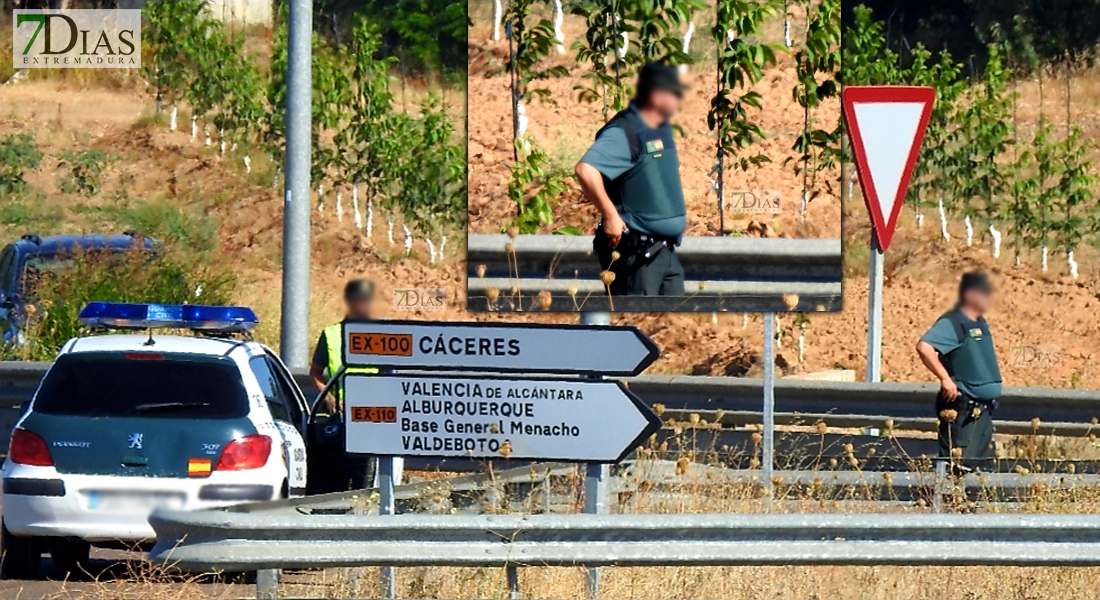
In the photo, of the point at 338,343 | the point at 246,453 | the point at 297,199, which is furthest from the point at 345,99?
the point at 246,453

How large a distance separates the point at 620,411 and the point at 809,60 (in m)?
4.52

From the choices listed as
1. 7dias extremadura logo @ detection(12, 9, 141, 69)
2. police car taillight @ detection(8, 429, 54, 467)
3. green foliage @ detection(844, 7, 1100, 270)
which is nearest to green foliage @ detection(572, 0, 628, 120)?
green foliage @ detection(844, 7, 1100, 270)

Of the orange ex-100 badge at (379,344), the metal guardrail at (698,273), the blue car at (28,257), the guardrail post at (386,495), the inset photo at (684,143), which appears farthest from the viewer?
the blue car at (28,257)

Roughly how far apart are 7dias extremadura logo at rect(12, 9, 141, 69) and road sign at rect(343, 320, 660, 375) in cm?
1767

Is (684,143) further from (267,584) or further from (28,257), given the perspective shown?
(28,257)

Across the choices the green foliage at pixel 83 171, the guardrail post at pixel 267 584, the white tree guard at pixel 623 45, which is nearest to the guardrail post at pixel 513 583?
the guardrail post at pixel 267 584

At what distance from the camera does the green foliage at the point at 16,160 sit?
2303 centimetres

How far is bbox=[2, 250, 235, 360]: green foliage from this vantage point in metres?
14.3

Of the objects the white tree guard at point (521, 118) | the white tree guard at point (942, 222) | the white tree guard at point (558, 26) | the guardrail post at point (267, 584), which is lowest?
the guardrail post at point (267, 584)

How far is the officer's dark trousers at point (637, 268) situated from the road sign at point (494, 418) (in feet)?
8.66

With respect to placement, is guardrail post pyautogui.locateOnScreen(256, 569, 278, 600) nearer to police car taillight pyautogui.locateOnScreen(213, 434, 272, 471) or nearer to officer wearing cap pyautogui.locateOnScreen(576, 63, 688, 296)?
police car taillight pyautogui.locateOnScreen(213, 434, 272, 471)

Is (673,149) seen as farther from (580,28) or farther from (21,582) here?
(21,582)

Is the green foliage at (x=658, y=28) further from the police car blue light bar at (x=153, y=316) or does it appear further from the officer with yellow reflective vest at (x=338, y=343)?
the police car blue light bar at (x=153, y=316)

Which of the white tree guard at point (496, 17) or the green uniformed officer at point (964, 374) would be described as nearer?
the green uniformed officer at point (964, 374)
